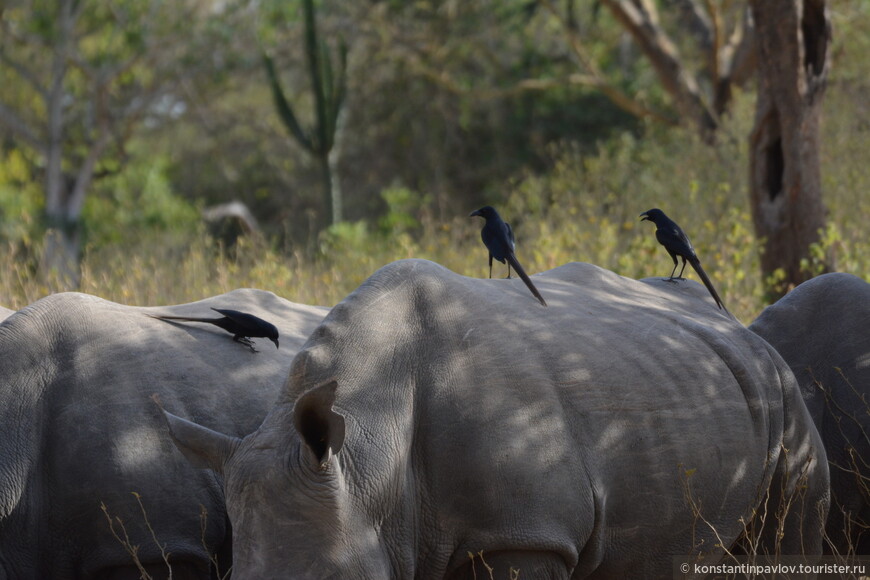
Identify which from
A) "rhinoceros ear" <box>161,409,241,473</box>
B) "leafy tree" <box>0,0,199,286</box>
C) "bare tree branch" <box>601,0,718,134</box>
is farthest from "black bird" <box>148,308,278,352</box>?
"leafy tree" <box>0,0,199,286</box>

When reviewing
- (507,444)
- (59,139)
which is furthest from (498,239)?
(59,139)

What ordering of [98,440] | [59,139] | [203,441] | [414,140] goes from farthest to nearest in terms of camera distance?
[414,140]
[59,139]
[98,440]
[203,441]

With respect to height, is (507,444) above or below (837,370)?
above

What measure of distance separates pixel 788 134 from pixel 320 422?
6.74m

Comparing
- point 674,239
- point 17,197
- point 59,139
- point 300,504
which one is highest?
point 674,239

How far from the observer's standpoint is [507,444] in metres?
3.46

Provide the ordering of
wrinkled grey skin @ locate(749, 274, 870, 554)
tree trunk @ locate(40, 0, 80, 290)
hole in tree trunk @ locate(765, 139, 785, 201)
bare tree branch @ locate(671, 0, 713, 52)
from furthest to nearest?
1. tree trunk @ locate(40, 0, 80, 290)
2. bare tree branch @ locate(671, 0, 713, 52)
3. hole in tree trunk @ locate(765, 139, 785, 201)
4. wrinkled grey skin @ locate(749, 274, 870, 554)

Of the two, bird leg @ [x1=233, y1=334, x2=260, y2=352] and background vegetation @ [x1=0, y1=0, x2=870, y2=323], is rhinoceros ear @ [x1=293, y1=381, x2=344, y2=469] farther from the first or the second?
background vegetation @ [x1=0, y1=0, x2=870, y2=323]

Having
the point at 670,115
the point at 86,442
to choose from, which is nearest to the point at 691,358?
the point at 86,442

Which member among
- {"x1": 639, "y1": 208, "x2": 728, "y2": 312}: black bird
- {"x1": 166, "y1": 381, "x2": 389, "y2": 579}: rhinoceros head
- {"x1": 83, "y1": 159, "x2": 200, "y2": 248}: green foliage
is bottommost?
{"x1": 83, "y1": 159, "x2": 200, "y2": 248}: green foliage

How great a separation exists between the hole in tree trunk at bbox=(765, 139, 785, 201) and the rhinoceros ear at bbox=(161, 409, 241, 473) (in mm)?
6933

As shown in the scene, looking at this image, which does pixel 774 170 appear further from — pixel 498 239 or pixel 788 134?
pixel 498 239

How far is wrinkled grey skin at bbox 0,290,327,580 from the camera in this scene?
12.5 ft

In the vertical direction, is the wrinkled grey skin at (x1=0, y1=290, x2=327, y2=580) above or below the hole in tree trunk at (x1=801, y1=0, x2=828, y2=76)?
below
